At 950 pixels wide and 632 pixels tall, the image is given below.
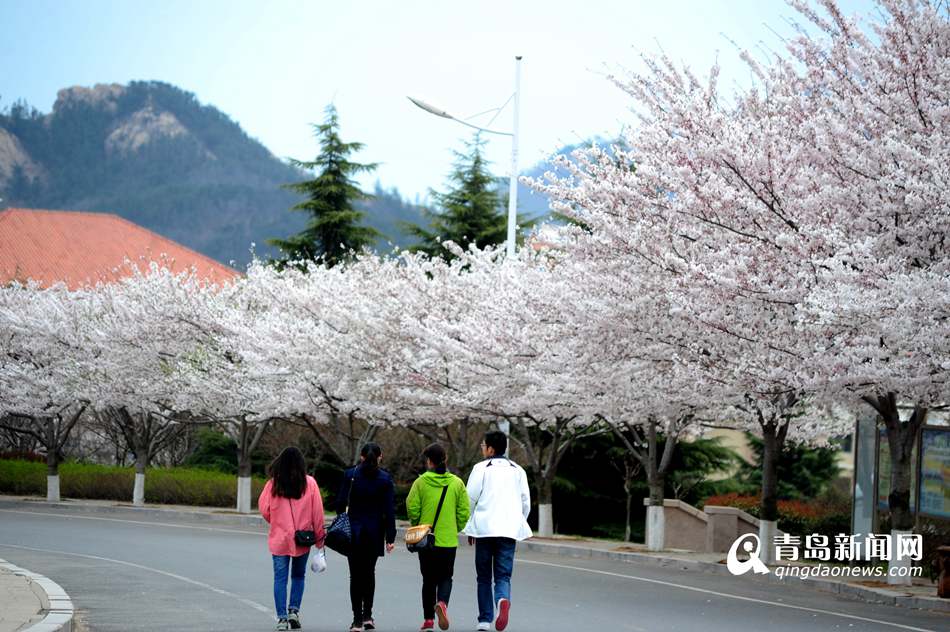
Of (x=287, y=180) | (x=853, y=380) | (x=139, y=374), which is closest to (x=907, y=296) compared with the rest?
(x=853, y=380)

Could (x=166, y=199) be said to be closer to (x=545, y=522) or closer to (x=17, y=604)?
(x=545, y=522)

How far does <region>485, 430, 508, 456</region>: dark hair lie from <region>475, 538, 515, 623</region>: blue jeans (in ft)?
2.69

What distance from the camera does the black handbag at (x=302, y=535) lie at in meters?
11.8

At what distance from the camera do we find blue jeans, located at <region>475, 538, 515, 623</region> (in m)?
11.8

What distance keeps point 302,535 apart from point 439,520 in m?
1.23

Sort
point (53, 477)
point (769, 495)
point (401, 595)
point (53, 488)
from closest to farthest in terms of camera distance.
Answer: point (401, 595), point (769, 495), point (53, 488), point (53, 477)

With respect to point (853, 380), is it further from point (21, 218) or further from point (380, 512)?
point (21, 218)

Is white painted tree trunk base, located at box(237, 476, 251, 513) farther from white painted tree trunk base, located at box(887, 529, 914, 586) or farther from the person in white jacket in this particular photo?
the person in white jacket

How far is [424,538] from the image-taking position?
453 inches

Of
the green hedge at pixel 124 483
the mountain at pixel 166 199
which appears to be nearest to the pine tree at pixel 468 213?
the green hedge at pixel 124 483

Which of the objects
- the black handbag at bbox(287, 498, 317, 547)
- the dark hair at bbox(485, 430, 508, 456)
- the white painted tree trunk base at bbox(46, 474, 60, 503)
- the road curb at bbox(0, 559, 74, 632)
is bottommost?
the white painted tree trunk base at bbox(46, 474, 60, 503)

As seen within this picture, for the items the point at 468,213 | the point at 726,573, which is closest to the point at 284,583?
the point at 726,573

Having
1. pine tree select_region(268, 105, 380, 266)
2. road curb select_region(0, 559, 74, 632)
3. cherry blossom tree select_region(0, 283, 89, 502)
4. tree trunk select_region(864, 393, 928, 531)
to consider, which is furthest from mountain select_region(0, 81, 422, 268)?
road curb select_region(0, 559, 74, 632)

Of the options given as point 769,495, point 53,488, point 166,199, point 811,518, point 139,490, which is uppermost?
point 166,199
